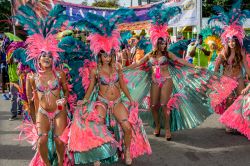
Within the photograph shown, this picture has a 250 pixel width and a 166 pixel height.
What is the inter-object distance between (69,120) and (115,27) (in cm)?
136

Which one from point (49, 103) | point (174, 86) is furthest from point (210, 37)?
point (49, 103)

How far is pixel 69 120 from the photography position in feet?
15.2

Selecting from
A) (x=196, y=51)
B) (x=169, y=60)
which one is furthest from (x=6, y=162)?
(x=196, y=51)

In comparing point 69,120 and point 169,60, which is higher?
point 169,60

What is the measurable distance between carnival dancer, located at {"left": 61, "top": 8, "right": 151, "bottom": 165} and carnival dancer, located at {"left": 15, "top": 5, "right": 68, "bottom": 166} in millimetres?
290

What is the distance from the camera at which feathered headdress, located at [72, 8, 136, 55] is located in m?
4.71

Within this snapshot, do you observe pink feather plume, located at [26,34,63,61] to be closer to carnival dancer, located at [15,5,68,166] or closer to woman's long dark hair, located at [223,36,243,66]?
carnival dancer, located at [15,5,68,166]

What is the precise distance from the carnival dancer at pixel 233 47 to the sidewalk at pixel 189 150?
54cm

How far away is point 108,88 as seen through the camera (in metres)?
4.91

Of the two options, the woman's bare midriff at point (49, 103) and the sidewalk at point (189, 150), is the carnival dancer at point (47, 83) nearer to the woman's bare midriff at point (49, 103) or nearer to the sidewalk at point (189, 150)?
the woman's bare midriff at point (49, 103)

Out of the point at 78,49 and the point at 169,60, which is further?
the point at 169,60

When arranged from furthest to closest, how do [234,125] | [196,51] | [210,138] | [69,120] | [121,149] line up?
[196,51] < [210,138] < [234,125] < [121,149] < [69,120]

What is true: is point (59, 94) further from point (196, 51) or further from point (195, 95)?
point (196, 51)

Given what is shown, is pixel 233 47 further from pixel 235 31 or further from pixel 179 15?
pixel 179 15
